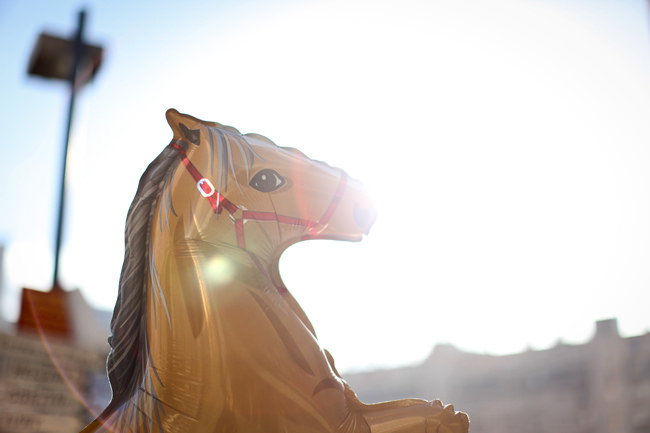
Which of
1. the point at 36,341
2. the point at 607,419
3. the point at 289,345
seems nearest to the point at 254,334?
the point at 289,345

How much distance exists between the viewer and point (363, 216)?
3.27 feet

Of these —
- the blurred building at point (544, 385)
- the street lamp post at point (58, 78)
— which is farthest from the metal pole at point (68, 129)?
the blurred building at point (544, 385)

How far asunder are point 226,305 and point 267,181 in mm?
217

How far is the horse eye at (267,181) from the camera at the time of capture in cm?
91

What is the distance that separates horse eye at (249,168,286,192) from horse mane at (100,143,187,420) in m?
0.13

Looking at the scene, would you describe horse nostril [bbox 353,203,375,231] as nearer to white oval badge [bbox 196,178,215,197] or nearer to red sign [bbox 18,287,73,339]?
white oval badge [bbox 196,178,215,197]

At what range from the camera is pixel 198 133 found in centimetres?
92

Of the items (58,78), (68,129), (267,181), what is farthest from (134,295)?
(58,78)

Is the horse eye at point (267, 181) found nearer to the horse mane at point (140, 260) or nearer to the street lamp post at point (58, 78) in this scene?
the horse mane at point (140, 260)

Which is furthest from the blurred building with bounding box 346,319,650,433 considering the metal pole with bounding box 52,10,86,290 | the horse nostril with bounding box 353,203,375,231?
the horse nostril with bounding box 353,203,375,231

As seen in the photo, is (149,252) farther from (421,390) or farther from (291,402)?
(421,390)

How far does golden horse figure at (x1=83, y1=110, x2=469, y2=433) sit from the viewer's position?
0.78 m

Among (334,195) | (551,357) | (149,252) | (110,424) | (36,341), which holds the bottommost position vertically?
(551,357)

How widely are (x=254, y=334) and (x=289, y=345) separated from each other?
0.05m
